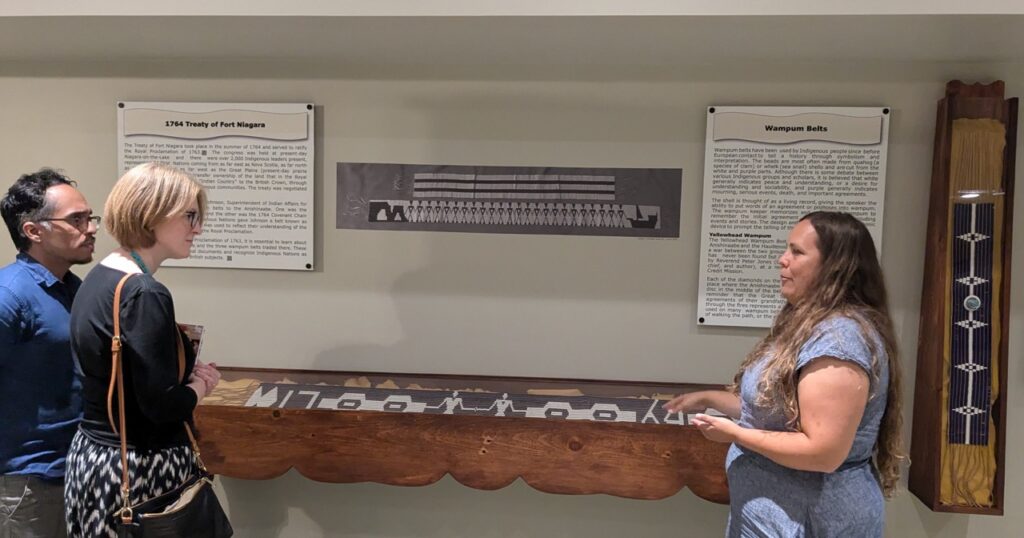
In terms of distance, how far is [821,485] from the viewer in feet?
5.35

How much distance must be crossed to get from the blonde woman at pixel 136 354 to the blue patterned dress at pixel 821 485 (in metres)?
1.37

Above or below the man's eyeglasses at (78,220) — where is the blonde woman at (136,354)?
below

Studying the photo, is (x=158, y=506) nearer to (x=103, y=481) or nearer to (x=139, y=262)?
(x=103, y=481)

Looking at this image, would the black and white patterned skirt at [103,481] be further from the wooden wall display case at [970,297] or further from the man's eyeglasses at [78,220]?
the wooden wall display case at [970,297]

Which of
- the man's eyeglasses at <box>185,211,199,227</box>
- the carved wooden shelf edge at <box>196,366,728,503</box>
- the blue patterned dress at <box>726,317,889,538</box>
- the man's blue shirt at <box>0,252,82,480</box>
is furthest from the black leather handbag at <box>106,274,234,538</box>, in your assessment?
the blue patterned dress at <box>726,317,889,538</box>

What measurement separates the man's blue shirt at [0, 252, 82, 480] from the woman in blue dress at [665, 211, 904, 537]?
167cm

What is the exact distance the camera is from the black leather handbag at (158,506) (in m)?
A: 1.52

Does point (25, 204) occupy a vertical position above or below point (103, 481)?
above

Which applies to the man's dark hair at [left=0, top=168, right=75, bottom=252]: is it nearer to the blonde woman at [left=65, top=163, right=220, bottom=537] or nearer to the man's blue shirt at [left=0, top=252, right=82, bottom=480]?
the man's blue shirt at [left=0, top=252, right=82, bottom=480]

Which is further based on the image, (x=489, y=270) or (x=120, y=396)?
(x=489, y=270)

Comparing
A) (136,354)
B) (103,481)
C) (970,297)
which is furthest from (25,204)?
(970,297)

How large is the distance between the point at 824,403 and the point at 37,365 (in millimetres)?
1951

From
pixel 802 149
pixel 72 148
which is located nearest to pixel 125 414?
pixel 72 148

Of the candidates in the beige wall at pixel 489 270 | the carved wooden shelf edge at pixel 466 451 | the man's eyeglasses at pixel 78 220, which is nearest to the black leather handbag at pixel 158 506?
the man's eyeglasses at pixel 78 220
